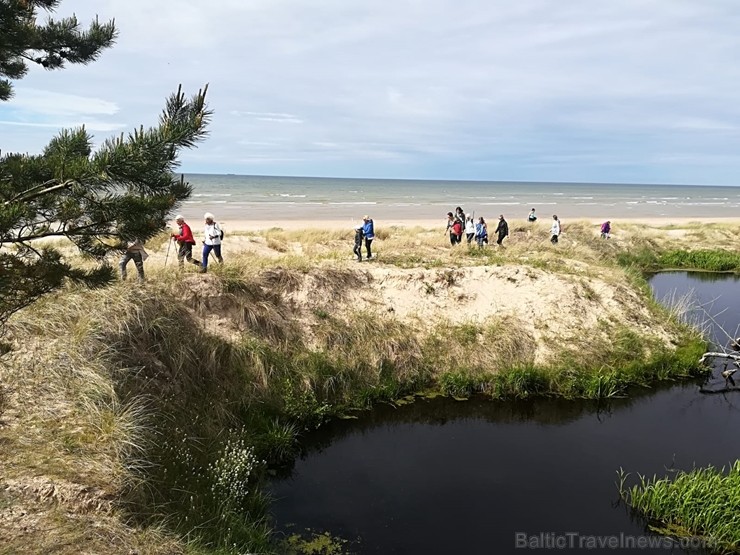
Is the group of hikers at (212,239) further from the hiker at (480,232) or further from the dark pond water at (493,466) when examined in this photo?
the dark pond water at (493,466)

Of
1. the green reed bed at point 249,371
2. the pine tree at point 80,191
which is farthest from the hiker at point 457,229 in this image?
the pine tree at point 80,191


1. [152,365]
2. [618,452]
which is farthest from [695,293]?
[152,365]

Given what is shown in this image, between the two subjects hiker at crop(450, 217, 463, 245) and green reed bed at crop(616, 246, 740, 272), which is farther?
green reed bed at crop(616, 246, 740, 272)

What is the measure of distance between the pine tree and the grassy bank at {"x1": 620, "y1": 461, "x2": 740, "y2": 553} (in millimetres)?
9728

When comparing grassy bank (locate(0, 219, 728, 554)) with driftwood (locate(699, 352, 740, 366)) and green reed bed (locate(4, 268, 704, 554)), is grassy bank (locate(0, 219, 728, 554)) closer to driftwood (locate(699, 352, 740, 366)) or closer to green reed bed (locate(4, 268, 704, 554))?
green reed bed (locate(4, 268, 704, 554))

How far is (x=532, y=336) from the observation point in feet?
55.3

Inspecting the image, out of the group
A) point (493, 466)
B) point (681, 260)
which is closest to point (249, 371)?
→ point (493, 466)

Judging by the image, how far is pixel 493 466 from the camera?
37.7 ft

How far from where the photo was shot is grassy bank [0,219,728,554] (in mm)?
7598

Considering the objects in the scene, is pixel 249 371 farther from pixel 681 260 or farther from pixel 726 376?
pixel 681 260

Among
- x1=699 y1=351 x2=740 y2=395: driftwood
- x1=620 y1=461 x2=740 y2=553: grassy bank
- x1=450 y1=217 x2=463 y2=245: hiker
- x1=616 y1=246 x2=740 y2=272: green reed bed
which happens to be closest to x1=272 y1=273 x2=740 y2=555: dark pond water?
x1=699 y1=351 x2=740 y2=395: driftwood

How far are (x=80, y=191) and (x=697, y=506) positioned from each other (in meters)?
11.1

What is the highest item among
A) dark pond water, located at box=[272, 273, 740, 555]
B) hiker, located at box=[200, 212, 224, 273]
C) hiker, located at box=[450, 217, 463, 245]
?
hiker, located at box=[450, 217, 463, 245]

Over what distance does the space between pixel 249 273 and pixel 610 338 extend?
11940 millimetres
